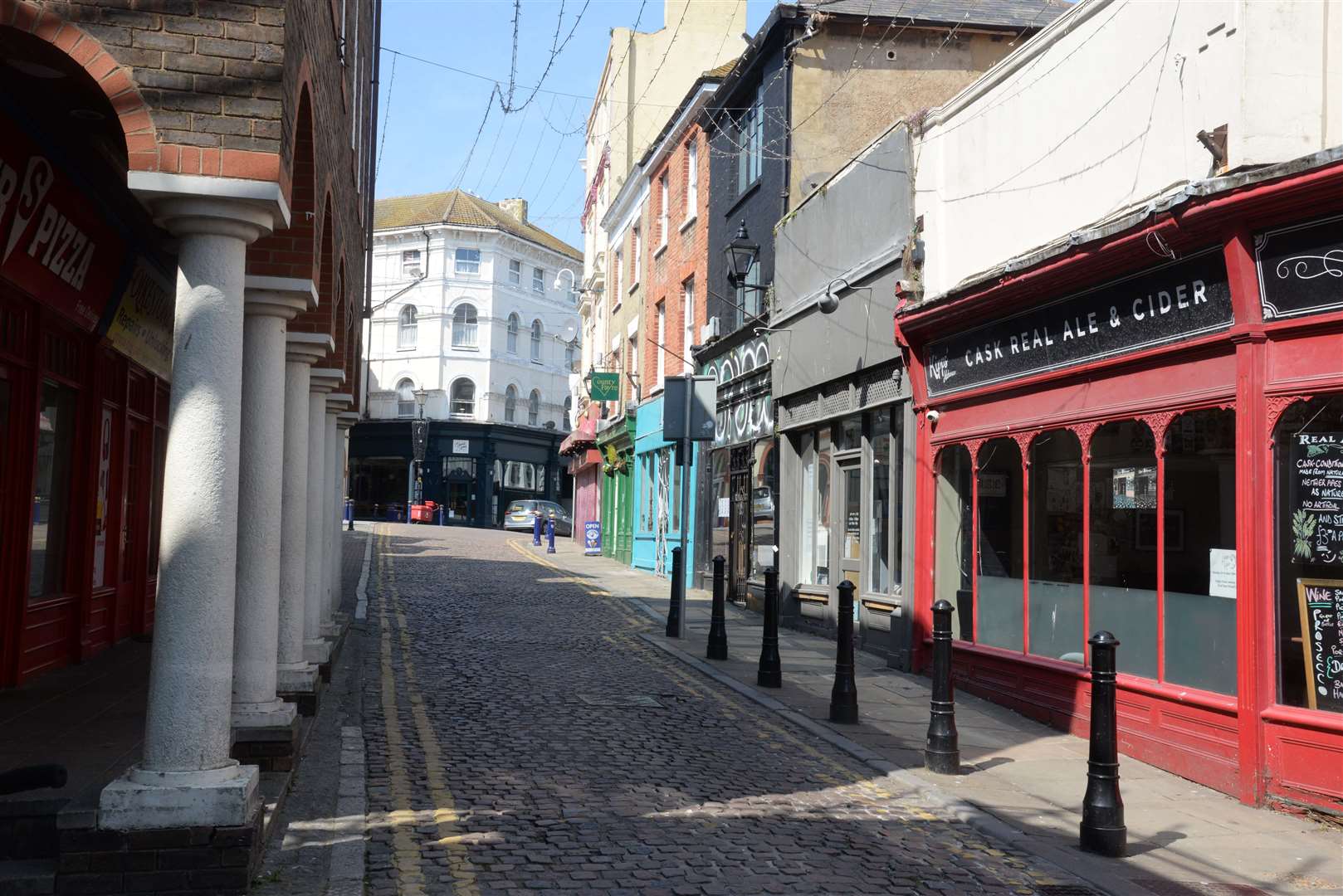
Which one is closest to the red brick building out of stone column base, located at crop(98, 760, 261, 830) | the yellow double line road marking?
stone column base, located at crop(98, 760, 261, 830)

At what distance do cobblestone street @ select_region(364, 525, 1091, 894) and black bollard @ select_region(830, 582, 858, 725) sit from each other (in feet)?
1.80

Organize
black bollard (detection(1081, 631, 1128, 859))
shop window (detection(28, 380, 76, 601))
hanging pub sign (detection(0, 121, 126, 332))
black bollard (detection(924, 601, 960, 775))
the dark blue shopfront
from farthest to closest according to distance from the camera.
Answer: the dark blue shopfront, shop window (detection(28, 380, 76, 601)), black bollard (detection(924, 601, 960, 775)), hanging pub sign (detection(0, 121, 126, 332)), black bollard (detection(1081, 631, 1128, 859))

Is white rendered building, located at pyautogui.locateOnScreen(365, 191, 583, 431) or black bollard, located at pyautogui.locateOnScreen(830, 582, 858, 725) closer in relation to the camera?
black bollard, located at pyautogui.locateOnScreen(830, 582, 858, 725)

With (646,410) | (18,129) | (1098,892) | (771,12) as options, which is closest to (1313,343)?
(1098,892)

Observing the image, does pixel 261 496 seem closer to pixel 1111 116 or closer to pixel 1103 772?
pixel 1103 772

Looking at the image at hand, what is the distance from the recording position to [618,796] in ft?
24.3

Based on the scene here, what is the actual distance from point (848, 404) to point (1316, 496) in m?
8.06

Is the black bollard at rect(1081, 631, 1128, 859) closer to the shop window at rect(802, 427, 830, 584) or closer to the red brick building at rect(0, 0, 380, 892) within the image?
the red brick building at rect(0, 0, 380, 892)

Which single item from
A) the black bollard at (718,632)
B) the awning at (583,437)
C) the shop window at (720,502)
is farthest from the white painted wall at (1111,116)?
the awning at (583,437)

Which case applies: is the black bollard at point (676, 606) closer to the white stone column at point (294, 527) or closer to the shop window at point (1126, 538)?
the shop window at point (1126, 538)

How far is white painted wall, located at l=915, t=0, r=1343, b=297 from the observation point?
8.23m

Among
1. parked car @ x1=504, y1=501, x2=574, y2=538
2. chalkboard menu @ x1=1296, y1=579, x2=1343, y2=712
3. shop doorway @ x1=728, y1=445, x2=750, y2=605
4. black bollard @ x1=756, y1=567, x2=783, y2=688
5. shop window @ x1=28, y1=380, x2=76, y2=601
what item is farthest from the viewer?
parked car @ x1=504, y1=501, x2=574, y2=538

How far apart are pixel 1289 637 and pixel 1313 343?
1878 millimetres

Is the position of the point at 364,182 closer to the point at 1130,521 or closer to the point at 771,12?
the point at 771,12
